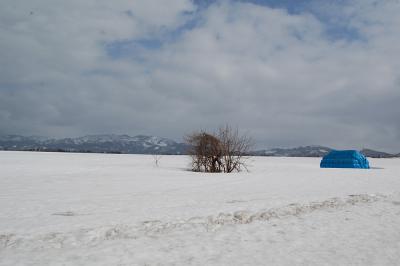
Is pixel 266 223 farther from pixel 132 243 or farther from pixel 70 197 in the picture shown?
pixel 70 197

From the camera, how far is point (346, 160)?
35844 millimetres

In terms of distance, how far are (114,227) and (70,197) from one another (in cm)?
500

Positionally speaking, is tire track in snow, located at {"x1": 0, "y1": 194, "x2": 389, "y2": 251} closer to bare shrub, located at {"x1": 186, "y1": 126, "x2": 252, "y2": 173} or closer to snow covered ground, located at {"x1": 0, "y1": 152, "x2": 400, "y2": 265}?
snow covered ground, located at {"x1": 0, "y1": 152, "x2": 400, "y2": 265}

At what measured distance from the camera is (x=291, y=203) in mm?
10406

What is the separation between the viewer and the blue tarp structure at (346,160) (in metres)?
35.2

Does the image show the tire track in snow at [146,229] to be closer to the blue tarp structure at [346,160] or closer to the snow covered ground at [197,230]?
the snow covered ground at [197,230]

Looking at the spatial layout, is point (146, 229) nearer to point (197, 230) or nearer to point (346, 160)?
point (197, 230)

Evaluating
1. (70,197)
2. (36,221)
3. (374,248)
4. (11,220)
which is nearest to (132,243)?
(36,221)

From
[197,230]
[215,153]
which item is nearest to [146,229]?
[197,230]

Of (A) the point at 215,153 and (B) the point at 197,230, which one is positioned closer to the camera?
(B) the point at 197,230

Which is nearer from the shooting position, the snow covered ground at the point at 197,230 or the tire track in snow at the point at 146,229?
the snow covered ground at the point at 197,230

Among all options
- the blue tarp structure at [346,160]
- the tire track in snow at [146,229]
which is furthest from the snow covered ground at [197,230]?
the blue tarp structure at [346,160]

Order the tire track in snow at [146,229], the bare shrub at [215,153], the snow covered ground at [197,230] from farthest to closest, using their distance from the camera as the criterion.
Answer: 1. the bare shrub at [215,153]
2. the tire track in snow at [146,229]
3. the snow covered ground at [197,230]

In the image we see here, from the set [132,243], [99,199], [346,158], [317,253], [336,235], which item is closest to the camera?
[317,253]
